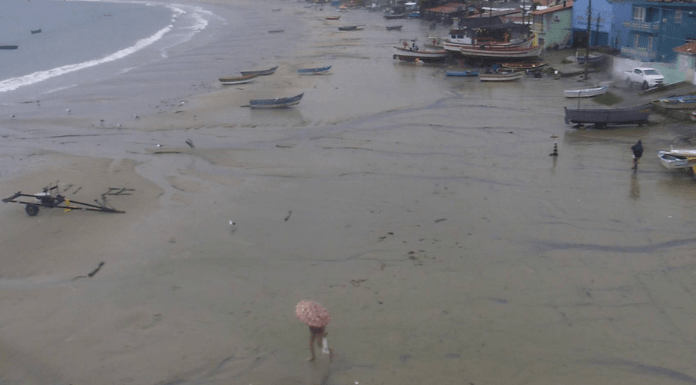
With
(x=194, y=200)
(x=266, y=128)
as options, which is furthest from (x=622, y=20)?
(x=194, y=200)

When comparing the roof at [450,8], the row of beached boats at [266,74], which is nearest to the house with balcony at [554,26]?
the row of beached boats at [266,74]

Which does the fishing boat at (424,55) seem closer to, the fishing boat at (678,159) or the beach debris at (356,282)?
the fishing boat at (678,159)

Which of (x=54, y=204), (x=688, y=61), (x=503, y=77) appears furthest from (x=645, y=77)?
(x=54, y=204)

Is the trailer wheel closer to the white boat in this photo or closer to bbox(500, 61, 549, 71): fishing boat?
bbox(500, 61, 549, 71): fishing boat

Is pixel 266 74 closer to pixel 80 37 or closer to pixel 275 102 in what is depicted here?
pixel 275 102

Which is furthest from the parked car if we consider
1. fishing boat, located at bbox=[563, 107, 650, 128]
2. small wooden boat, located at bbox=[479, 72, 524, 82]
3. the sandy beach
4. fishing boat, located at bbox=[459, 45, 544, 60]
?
fishing boat, located at bbox=[459, 45, 544, 60]

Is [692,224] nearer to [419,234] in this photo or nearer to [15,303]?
[419,234]
